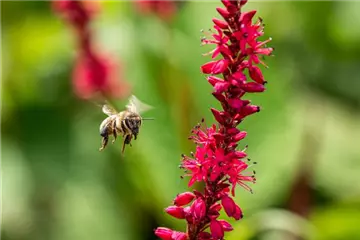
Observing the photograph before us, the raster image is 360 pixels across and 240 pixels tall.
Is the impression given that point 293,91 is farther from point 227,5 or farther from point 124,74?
point 227,5

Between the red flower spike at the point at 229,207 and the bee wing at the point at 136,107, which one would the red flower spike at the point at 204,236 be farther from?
the bee wing at the point at 136,107

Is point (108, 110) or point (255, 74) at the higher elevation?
point (255, 74)

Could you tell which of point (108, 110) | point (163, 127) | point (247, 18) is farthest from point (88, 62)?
point (247, 18)

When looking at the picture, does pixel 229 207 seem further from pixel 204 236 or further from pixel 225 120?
pixel 225 120

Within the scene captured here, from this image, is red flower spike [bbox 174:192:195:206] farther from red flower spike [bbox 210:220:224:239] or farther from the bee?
the bee

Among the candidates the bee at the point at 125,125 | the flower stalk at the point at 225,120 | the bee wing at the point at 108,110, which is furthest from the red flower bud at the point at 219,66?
the bee wing at the point at 108,110

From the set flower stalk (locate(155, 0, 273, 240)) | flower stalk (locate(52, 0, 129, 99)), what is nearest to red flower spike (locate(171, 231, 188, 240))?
flower stalk (locate(155, 0, 273, 240))

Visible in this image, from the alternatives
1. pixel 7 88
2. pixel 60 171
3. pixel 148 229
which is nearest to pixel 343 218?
pixel 148 229
